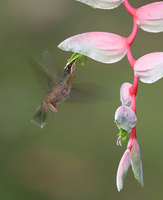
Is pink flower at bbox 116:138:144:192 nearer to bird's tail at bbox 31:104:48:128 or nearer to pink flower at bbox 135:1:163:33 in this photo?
pink flower at bbox 135:1:163:33

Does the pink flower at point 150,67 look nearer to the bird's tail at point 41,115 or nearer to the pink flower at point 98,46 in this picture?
the pink flower at point 98,46

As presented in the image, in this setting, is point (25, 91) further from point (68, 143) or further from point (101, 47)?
point (101, 47)

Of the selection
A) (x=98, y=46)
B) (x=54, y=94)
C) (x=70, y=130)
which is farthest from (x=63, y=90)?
(x=70, y=130)

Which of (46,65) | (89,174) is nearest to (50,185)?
(89,174)

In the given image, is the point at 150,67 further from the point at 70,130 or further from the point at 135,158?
the point at 70,130

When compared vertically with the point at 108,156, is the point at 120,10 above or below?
above

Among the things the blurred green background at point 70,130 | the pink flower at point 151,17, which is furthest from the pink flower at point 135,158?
the blurred green background at point 70,130
